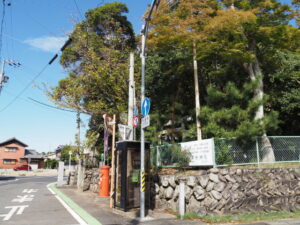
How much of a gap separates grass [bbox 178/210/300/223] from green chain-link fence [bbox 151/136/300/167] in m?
1.84

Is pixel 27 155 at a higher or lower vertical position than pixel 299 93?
lower

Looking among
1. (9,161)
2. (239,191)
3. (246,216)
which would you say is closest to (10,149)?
(9,161)

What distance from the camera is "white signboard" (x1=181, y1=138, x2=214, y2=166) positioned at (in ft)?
28.5

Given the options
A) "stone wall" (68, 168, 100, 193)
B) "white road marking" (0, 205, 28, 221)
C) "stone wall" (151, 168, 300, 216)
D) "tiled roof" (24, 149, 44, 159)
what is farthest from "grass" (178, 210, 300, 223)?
"tiled roof" (24, 149, 44, 159)

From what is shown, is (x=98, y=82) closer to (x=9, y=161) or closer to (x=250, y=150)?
(x=250, y=150)

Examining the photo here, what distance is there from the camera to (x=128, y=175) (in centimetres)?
900

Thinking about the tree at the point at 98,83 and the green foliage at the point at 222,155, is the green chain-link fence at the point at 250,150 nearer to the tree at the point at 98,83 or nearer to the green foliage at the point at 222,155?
the green foliage at the point at 222,155

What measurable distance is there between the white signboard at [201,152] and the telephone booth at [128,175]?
1.86m

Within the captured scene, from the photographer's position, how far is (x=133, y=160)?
30.2 ft

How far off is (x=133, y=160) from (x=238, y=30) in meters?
8.43

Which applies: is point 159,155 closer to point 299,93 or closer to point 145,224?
point 145,224

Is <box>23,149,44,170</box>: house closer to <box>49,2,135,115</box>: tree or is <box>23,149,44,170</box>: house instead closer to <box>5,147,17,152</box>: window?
<box>5,147,17,152</box>: window

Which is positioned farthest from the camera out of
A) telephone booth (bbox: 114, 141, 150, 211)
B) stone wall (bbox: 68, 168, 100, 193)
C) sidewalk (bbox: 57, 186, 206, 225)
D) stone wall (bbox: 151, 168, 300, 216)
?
stone wall (bbox: 68, 168, 100, 193)

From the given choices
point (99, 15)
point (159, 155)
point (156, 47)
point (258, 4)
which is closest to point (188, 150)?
point (159, 155)
